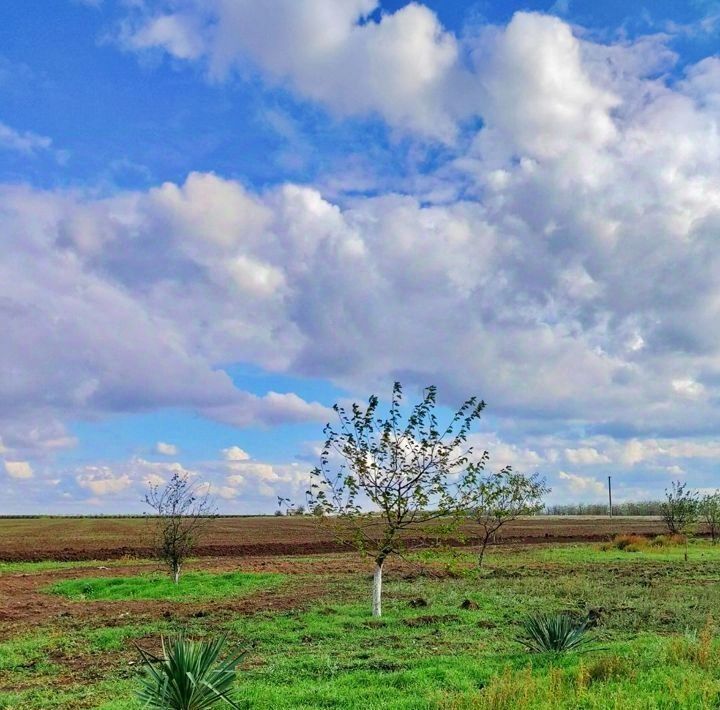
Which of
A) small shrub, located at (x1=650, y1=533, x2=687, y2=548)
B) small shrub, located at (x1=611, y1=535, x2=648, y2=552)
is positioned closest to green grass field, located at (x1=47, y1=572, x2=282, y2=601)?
small shrub, located at (x1=611, y1=535, x2=648, y2=552)

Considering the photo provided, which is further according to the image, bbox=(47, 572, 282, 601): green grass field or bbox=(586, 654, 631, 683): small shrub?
bbox=(47, 572, 282, 601): green grass field

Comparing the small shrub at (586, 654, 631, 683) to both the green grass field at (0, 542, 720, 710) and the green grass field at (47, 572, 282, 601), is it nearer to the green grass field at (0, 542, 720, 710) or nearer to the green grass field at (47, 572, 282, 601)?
the green grass field at (0, 542, 720, 710)

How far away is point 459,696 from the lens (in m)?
9.72

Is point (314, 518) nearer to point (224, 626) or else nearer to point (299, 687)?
point (224, 626)

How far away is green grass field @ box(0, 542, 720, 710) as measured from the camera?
10.1 m

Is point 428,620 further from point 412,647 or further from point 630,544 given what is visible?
point 630,544

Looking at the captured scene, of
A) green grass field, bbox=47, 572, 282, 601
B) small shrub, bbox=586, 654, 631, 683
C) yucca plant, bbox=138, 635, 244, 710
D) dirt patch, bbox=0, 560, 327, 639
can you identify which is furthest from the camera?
green grass field, bbox=47, 572, 282, 601

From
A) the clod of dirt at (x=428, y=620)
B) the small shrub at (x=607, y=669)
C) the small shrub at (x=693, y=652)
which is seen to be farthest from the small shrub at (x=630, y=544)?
the small shrub at (x=607, y=669)

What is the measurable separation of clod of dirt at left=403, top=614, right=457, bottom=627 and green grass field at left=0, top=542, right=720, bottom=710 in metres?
0.04

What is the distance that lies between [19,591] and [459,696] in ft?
76.4

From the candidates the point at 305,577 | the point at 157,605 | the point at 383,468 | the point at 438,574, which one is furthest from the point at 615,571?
the point at 157,605

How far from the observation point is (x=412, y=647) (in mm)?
13930

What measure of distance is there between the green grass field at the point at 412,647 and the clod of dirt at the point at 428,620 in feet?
0.13

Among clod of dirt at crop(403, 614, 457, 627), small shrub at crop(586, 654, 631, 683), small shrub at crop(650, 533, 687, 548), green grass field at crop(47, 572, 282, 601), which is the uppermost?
small shrub at crop(586, 654, 631, 683)
